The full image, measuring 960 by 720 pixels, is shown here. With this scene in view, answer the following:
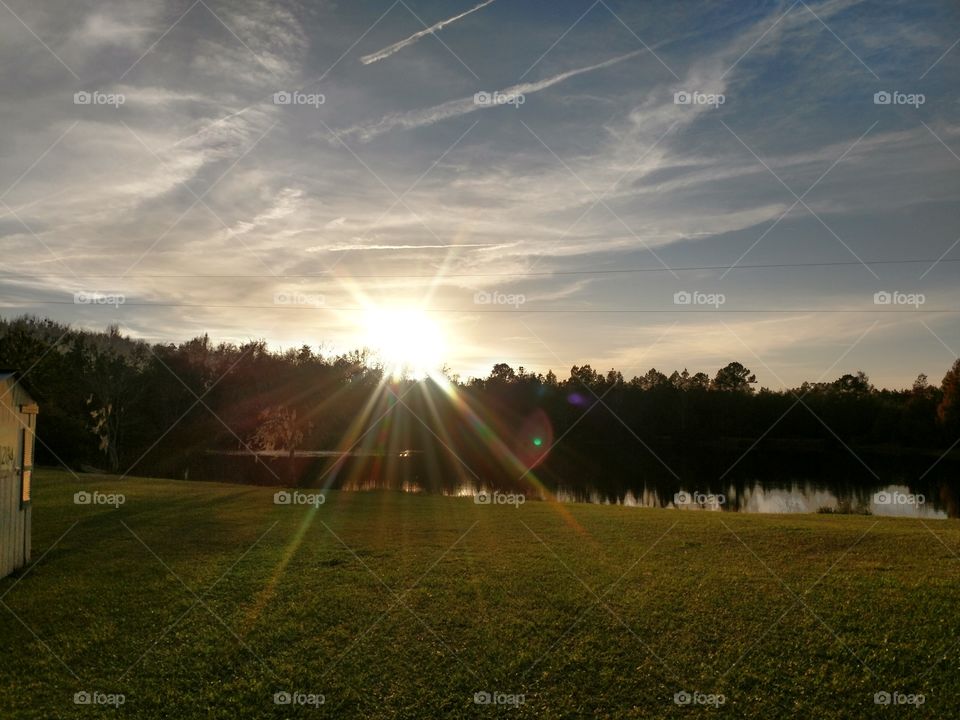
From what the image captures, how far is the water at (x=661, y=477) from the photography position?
31484 millimetres

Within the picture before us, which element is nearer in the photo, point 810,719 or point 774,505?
point 810,719

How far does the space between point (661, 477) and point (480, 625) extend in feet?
121

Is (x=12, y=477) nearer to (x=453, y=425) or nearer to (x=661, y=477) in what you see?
(x=661, y=477)

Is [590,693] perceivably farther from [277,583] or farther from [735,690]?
[277,583]

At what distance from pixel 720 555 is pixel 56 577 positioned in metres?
11.3

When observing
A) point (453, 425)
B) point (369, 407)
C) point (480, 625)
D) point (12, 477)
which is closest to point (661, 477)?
point (369, 407)

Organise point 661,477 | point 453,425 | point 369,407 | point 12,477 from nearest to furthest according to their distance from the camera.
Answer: point 12,477, point 661,477, point 369,407, point 453,425

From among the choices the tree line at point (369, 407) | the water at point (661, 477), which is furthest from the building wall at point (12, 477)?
the tree line at point (369, 407)

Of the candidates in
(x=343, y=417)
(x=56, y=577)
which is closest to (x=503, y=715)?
(x=56, y=577)

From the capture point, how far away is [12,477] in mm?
10836

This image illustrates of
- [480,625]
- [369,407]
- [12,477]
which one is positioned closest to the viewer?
Answer: [480,625]

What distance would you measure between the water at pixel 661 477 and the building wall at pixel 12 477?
741 inches

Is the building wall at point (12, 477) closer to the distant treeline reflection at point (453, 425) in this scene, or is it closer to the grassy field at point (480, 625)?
the grassy field at point (480, 625)

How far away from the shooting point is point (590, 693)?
7035 millimetres
